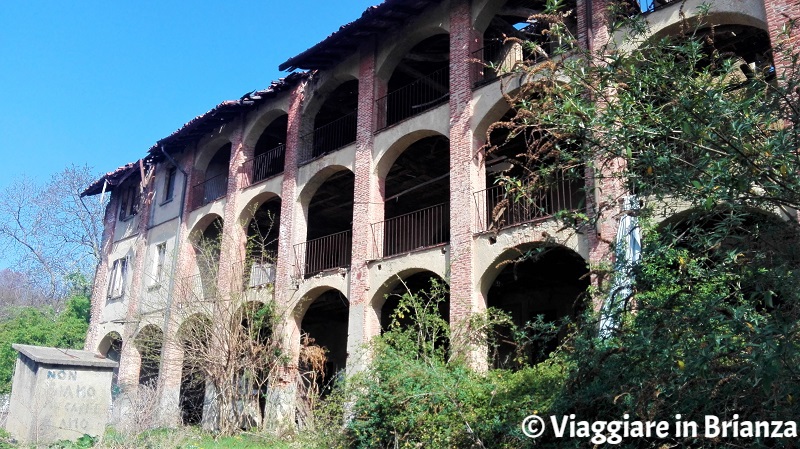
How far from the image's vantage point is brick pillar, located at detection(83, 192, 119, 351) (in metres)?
24.6

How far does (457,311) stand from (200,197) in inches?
501

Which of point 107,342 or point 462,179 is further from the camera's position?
point 107,342

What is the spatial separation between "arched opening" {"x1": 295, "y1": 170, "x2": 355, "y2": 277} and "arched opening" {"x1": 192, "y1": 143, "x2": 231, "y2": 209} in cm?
336

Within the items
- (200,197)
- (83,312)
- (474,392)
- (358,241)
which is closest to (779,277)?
(474,392)

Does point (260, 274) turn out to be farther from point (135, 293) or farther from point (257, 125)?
point (135, 293)

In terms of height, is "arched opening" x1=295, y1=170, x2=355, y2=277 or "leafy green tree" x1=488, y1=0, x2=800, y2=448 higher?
"arched opening" x1=295, y1=170, x2=355, y2=277

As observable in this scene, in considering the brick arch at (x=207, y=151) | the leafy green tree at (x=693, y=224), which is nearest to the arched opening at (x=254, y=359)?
the brick arch at (x=207, y=151)

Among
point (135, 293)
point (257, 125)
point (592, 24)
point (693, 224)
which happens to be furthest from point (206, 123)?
point (693, 224)

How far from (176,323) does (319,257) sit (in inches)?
177

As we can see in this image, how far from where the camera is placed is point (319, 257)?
711 inches

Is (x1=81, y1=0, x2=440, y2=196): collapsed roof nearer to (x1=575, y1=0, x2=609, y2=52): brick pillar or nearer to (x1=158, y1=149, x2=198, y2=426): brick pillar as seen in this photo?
(x1=158, y1=149, x2=198, y2=426): brick pillar

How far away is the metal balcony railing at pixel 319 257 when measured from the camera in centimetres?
1738

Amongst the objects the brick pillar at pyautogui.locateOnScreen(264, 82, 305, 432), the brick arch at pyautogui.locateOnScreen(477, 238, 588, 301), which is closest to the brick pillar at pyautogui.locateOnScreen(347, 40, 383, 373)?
the brick pillar at pyautogui.locateOnScreen(264, 82, 305, 432)

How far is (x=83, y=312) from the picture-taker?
31.4 metres
